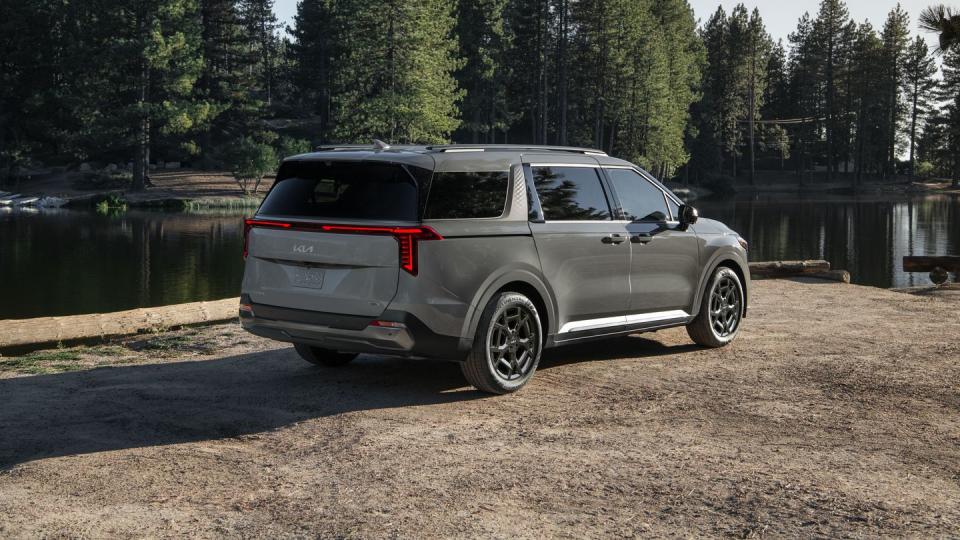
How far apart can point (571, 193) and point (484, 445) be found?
3.08m

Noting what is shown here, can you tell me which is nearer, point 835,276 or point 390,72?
point 835,276

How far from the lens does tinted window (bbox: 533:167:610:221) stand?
897cm

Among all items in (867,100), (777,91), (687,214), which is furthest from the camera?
(777,91)

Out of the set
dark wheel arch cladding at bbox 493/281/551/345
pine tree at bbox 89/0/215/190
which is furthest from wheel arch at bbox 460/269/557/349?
pine tree at bbox 89/0/215/190

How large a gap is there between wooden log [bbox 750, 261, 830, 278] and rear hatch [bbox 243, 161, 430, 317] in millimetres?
11689

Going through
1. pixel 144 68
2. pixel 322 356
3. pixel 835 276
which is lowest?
pixel 322 356

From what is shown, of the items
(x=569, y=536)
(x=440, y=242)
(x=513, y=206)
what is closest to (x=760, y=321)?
(x=513, y=206)

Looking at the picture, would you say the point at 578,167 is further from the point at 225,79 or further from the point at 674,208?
the point at 225,79

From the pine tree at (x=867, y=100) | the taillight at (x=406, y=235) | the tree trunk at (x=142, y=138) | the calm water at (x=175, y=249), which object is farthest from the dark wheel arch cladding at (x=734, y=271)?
the pine tree at (x=867, y=100)

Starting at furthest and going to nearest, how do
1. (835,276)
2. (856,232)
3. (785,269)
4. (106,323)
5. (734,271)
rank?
1. (856,232)
2. (785,269)
3. (835,276)
4. (106,323)
5. (734,271)

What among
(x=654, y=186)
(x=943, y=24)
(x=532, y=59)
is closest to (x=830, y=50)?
(x=532, y=59)

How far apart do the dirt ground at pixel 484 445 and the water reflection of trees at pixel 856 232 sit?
2182 cm

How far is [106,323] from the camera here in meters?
12.1

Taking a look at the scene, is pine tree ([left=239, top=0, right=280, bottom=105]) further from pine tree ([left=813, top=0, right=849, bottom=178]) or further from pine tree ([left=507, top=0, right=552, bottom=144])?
pine tree ([left=813, top=0, right=849, bottom=178])
